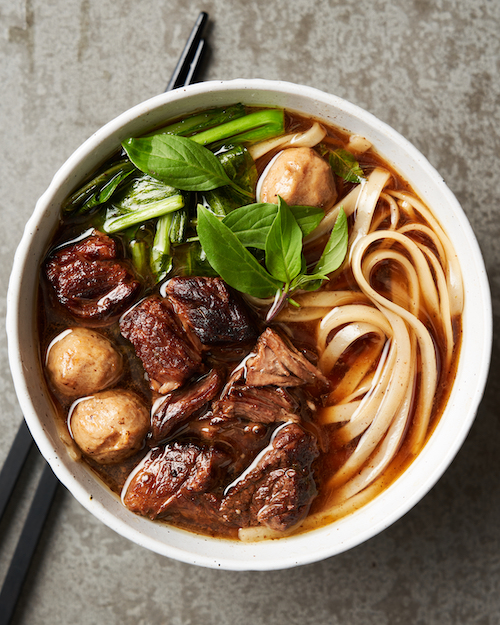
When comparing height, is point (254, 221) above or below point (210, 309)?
above

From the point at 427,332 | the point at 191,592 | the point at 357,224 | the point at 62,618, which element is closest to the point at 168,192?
the point at 357,224

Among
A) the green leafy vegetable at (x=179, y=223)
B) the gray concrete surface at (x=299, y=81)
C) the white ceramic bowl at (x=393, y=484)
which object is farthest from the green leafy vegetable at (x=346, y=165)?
the green leafy vegetable at (x=179, y=223)

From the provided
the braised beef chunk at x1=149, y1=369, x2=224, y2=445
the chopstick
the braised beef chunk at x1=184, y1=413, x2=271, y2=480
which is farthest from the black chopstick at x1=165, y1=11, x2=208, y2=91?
the braised beef chunk at x1=184, y1=413, x2=271, y2=480

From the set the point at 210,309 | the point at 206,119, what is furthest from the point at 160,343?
the point at 206,119

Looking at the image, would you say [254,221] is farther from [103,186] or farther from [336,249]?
[103,186]

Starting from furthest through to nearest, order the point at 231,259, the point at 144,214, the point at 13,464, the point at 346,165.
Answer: the point at 13,464
the point at 346,165
the point at 144,214
the point at 231,259

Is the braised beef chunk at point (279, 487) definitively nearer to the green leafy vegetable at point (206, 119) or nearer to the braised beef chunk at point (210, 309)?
the braised beef chunk at point (210, 309)
